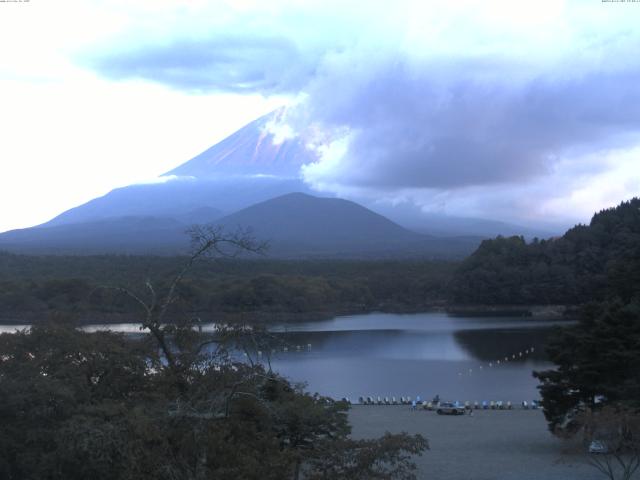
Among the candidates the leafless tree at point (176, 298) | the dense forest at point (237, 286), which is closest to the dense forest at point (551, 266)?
the dense forest at point (237, 286)

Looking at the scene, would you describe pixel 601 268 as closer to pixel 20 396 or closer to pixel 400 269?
pixel 400 269

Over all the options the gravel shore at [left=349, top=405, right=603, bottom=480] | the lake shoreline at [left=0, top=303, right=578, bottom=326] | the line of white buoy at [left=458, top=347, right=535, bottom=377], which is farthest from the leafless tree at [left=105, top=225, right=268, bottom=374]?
the lake shoreline at [left=0, top=303, right=578, bottom=326]

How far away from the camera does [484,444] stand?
12102 millimetres

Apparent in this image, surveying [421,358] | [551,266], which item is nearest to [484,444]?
[421,358]

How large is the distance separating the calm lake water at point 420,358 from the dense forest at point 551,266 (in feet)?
18.0

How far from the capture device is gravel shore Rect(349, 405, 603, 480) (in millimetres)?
9648

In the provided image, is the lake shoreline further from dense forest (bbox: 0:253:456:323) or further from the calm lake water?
the calm lake water

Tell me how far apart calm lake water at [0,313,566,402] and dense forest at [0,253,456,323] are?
10.6 feet

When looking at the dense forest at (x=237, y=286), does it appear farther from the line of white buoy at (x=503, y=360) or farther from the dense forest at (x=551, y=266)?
the line of white buoy at (x=503, y=360)

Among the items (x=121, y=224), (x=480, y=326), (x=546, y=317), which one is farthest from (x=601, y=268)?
(x=121, y=224)

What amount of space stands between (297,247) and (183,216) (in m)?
34.2

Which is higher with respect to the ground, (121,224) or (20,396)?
(121,224)

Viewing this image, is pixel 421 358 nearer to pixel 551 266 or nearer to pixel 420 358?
pixel 420 358

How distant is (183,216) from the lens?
118438 millimetres
